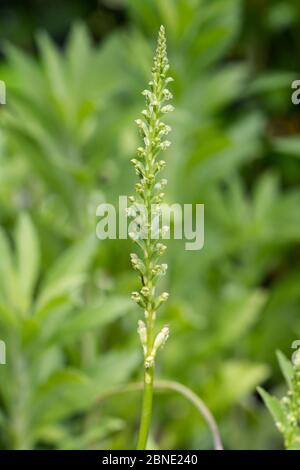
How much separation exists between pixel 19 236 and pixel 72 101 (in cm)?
40

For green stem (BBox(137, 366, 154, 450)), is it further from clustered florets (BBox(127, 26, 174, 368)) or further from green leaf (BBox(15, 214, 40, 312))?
green leaf (BBox(15, 214, 40, 312))

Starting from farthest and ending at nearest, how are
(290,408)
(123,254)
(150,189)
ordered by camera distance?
(123,254), (290,408), (150,189)

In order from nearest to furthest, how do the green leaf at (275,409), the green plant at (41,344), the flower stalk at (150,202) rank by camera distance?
the flower stalk at (150,202), the green leaf at (275,409), the green plant at (41,344)

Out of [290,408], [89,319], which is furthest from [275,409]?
[89,319]

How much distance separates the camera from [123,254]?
1.71m

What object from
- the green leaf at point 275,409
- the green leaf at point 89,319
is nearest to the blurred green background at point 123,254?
the green leaf at point 89,319

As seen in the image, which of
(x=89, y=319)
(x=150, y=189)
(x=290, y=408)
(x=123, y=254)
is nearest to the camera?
(x=150, y=189)

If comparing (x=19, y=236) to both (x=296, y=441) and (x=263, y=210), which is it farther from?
(x=263, y=210)

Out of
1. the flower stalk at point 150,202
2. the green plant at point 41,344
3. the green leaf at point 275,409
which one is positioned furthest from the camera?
the green plant at point 41,344

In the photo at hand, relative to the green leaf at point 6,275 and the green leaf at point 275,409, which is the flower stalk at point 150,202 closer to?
the green leaf at point 275,409

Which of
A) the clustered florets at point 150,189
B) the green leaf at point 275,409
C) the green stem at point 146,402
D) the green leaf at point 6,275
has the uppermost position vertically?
the clustered florets at point 150,189

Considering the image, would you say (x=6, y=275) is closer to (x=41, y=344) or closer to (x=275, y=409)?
(x=41, y=344)

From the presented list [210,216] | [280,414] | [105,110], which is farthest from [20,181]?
[280,414]

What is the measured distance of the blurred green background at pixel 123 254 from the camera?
1.27 m
